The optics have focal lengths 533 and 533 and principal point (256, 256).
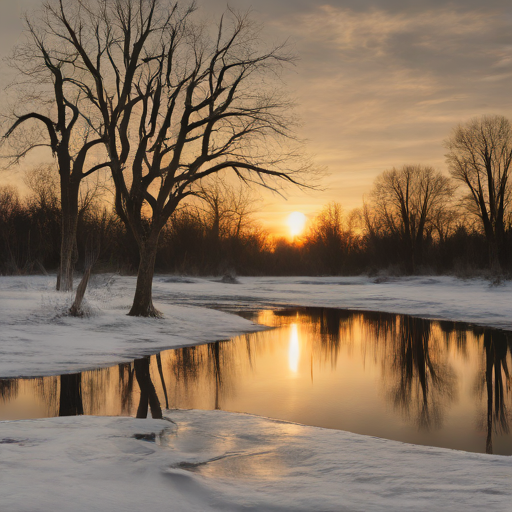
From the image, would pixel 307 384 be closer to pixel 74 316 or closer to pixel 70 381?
pixel 70 381

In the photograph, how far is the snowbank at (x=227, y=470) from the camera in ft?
11.9

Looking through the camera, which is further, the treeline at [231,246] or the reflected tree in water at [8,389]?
the treeline at [231,246]

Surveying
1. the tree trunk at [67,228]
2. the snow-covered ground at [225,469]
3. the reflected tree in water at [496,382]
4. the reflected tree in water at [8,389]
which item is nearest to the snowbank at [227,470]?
the snow-covered ground at [225,469]

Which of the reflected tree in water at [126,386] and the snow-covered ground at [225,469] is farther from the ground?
the snow-covered ground at [225,469]

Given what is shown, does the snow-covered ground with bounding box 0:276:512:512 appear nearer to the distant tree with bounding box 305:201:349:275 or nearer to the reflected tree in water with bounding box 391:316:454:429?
the reflected tree in water with bounding box 391:316:454:429

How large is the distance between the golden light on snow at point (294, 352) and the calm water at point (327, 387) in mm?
40

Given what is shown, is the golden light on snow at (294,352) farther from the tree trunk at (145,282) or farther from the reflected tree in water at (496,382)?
the tree trunk at (145,282)

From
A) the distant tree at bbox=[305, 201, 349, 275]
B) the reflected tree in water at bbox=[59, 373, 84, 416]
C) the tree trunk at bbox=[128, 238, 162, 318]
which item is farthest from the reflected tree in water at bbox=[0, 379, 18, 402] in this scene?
the distant tree at bbox=[305, 201, 349, 275]

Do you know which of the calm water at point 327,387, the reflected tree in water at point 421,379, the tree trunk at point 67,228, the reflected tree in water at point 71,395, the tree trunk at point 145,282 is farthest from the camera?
the tree trunk at point 67,228

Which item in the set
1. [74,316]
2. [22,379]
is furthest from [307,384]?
[74,316]

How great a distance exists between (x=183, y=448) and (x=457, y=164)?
40309 millimetres

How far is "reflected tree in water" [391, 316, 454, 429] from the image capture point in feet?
23.4

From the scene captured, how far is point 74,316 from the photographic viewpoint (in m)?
14.4

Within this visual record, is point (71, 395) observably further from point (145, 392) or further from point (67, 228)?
point (67, 228)
